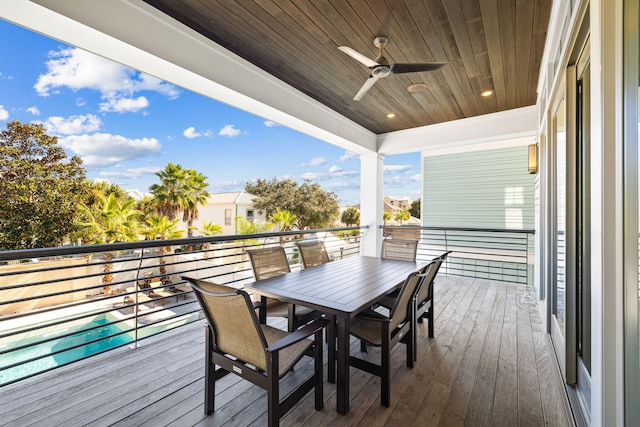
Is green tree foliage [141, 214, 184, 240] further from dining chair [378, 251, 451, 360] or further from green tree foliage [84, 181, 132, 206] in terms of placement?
dining chair [378, 251, 451, 360]

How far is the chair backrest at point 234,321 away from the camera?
1.29 metres

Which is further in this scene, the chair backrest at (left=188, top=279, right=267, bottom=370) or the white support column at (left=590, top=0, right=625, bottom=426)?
the chair backrest at (left=188, top=279, right=267, bottom=370)

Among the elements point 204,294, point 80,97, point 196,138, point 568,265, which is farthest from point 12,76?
point 568,265

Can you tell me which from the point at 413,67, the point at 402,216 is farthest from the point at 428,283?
the point at 402,216

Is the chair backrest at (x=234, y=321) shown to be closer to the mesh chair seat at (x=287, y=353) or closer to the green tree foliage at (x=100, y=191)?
the mesh chair seat at (x=287, y=353)

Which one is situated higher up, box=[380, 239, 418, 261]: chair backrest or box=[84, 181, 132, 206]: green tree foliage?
box=[84, 181, 132, 206]: green tree foliage

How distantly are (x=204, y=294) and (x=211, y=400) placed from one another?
75cm

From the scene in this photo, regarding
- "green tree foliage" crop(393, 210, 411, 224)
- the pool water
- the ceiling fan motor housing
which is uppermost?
the ceiling fan motor housing

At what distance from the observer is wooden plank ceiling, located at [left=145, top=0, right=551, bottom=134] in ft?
7.59

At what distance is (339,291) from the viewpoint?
1.99 meters

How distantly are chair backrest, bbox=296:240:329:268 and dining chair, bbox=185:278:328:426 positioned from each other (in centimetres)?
138

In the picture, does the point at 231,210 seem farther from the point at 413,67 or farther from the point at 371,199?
the point at 413,67

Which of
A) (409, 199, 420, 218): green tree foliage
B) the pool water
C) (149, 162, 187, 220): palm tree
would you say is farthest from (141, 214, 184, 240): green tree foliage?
(409, 199, 420, 218): green tree foliage

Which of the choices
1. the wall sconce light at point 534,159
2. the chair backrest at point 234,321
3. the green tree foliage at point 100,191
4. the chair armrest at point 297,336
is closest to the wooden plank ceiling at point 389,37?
the wall sconce light at point 534,159
